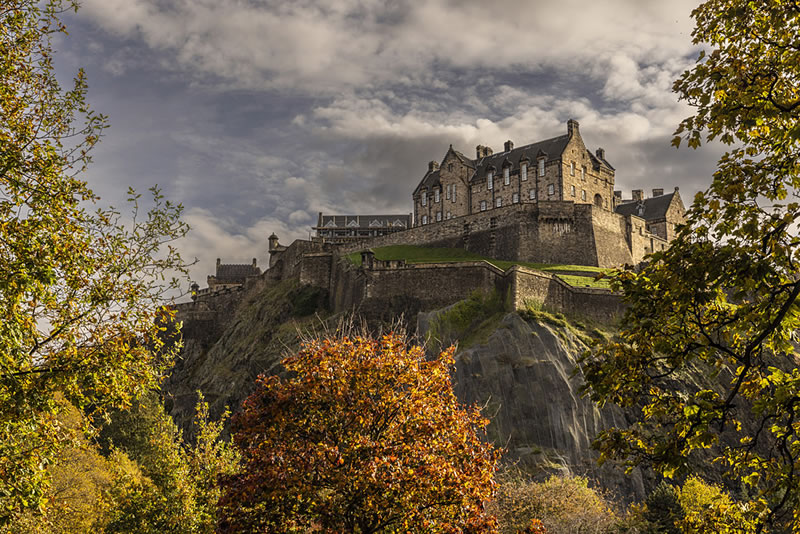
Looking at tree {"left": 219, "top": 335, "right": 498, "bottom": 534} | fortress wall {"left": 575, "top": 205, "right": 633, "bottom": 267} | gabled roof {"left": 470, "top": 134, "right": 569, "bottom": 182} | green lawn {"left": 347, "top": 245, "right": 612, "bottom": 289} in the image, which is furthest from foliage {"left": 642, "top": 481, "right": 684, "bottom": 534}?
gabled roof {"left": 470, "top": 134, "right": 569, "bottom": 182}

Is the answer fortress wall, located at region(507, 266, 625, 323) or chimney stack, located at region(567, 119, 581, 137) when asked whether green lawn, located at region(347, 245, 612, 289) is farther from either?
chimney stack, located at region(567, 119, 581, 137)

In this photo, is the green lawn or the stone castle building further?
the stone castle building

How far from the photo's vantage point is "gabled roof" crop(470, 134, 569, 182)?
68.1m

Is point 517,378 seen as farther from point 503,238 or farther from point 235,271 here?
point 235,271

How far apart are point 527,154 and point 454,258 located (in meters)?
20.1

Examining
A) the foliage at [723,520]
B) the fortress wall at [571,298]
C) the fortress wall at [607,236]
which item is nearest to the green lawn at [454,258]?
the fortress wall at [571,298]

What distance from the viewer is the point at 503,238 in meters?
58.3

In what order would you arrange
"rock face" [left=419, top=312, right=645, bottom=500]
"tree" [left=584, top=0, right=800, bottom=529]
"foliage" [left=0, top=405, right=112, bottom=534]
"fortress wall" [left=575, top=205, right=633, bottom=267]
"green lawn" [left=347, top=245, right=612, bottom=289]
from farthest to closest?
1. "fortress wall" [left=575, top=205, right=633, bottom=267]
2. "green lawn" [left=347, top=245, right=612, bottom=289]
3. "rock face" [left=419, top=312, right=645, bottom=500]
4. "foliage" [left=0, top=405, right=112, bottom=534]
5. "tree" [left=584, top=0, right=800, bottom=529]

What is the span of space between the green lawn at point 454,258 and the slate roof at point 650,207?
77.0 ft

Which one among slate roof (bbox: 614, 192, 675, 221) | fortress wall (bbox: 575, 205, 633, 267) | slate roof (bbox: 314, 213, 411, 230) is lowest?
fortress wall (bbox: 575, 205, 633, 267)

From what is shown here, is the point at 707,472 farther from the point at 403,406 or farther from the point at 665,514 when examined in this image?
the point at 403,406

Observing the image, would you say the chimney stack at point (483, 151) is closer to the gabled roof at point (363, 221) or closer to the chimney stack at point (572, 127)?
the chimney stack at point (572, 127)

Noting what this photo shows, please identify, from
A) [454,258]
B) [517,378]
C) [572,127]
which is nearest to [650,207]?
[572,127]

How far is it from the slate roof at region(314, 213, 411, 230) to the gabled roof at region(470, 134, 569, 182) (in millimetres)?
29391
